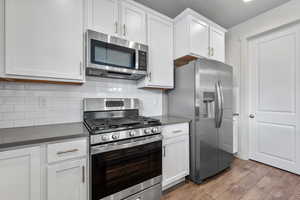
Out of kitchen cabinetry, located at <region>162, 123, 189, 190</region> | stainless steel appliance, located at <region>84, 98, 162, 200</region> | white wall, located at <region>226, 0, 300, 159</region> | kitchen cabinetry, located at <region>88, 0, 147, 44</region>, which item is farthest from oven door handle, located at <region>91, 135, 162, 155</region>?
white wall, located at <region>226, 0, 300, 159</region>

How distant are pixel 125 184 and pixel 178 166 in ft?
2.67

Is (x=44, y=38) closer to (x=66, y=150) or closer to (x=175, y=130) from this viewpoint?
(x=66, y=150)

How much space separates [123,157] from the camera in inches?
52.6

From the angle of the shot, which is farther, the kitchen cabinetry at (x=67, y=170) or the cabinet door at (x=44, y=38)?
the cabinet door at (x=44, y=38)

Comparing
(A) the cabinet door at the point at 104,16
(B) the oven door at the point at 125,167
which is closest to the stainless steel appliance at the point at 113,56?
(A) the cabinet door at the point at 104,16

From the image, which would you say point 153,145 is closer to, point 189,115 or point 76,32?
point 189,115

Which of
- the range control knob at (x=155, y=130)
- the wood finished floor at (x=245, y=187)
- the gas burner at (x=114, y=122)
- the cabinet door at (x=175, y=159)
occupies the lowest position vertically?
the wood finished floor at (x=245, y=187)

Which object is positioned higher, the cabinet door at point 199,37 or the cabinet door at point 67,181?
the cabinet door at point 199,37

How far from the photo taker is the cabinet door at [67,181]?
1.05 meters

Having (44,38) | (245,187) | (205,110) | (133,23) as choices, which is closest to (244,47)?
(205,110)

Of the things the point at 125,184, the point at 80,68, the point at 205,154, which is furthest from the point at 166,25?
the point at 125,184

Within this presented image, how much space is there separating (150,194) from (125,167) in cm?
52

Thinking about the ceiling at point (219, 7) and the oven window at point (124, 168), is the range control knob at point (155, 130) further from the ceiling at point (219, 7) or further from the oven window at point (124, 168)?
the ceiling at point (219, 7)

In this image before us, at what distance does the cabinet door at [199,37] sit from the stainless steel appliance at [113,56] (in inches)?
32.2
